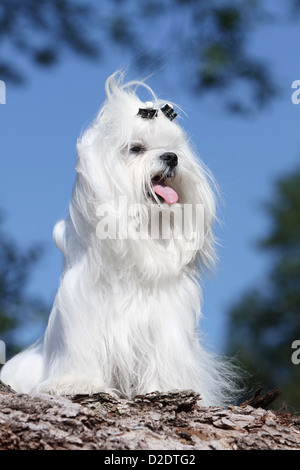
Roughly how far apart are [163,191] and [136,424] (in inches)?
54.7

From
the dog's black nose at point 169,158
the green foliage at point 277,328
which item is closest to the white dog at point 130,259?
the dog's black nose at point 169,158

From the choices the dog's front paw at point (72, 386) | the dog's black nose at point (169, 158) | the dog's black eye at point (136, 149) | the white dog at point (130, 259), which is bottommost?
the dog's front paw at point (72, 386)

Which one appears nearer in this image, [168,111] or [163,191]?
[163,191]

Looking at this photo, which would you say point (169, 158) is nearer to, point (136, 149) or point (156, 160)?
point (156, 160)

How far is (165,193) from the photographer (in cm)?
407

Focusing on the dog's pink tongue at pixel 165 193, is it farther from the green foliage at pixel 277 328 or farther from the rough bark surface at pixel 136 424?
the green foliage at pixel 277 328

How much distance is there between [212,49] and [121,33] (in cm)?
87

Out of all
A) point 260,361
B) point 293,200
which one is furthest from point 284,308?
point 293,200

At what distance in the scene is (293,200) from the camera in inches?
533

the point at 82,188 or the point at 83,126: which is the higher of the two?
the point at 83,126

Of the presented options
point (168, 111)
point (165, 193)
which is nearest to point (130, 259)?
point (165, 193)

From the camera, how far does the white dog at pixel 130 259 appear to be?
4004 millimetres

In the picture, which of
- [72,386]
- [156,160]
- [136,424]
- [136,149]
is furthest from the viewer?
[136,149]

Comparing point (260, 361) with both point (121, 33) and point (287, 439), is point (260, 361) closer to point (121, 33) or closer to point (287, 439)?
point (121, 33)
